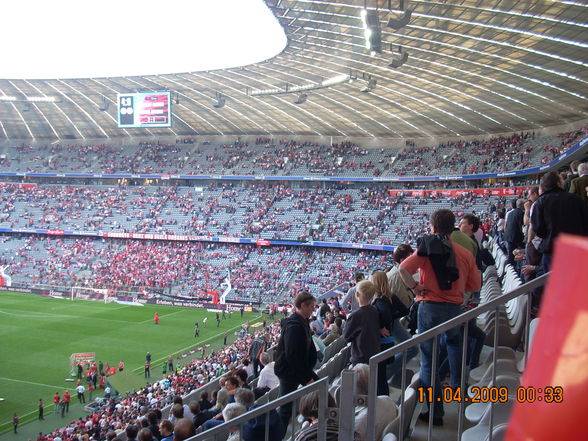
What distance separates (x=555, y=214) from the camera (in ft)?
19.0

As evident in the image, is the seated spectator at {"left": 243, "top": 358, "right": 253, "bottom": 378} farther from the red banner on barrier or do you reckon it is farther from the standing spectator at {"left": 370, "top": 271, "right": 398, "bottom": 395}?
the red banner on barrier

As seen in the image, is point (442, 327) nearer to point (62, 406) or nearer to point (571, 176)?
point (571, 176)

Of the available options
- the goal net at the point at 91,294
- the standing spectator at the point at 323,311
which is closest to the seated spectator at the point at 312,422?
the standing spectator at the point at 323,311

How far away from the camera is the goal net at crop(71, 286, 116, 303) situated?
44975mm

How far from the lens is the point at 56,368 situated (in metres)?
27.3

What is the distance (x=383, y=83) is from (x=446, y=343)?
114 feet

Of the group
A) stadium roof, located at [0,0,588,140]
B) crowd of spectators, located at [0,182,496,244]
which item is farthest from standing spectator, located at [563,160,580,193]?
crowd of spectators, located at [0,182,496,244]

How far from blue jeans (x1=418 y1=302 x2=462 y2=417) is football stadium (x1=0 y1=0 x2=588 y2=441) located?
2cm

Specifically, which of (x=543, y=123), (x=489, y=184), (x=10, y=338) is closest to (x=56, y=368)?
(x=10, y=338)

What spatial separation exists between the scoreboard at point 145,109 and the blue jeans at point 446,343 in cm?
3936

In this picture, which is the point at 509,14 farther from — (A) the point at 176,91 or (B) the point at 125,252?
(B) the point at 125,252

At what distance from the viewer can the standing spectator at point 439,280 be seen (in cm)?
479

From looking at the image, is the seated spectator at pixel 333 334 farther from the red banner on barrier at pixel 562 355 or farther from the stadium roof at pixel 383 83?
the stadium roof at pixel 383 83

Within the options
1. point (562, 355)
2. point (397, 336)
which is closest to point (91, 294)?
point (397, 336)
